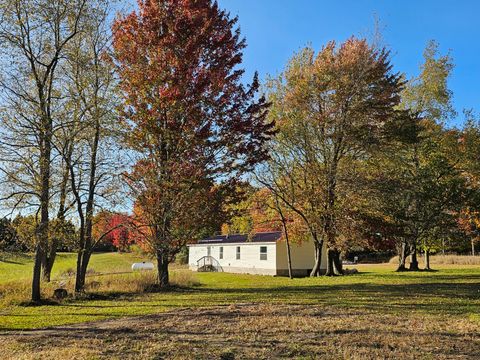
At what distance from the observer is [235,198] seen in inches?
687

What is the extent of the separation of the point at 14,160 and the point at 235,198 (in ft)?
27.3

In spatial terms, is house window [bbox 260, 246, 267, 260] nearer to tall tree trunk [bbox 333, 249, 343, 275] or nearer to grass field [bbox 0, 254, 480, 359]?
tall tree trunk [bbox 333, 249, 343, 275]

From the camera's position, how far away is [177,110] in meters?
15.8

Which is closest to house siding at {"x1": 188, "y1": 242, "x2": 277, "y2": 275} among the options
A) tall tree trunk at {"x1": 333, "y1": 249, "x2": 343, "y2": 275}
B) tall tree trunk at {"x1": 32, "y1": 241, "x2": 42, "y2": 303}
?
tall tree trunk at {"x1": 333, "y1": 249, "x2": 343, "y2": 275}

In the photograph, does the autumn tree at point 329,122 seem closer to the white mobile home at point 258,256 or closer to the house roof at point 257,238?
the white mobile home at point 258,256

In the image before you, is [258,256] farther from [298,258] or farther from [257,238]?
[298,258]

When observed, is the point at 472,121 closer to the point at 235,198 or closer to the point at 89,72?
the point at 235,198

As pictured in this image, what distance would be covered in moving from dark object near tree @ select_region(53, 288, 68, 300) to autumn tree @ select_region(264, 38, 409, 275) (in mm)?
12752

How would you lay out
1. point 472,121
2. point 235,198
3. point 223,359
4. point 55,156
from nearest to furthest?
point 223,359 → point 55,156 → point 235,198 → point 472,121

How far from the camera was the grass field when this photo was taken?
6.11 metres

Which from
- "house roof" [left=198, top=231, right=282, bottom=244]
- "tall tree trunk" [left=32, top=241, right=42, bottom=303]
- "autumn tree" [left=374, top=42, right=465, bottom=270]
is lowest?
"tall tree trunk" [left=32, top=241, right=42, bottom=303]

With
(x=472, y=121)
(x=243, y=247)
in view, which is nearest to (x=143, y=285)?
(x=243, y=247)

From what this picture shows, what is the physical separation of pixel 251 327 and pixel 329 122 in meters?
15.8

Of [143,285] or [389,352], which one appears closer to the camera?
[389,352]
